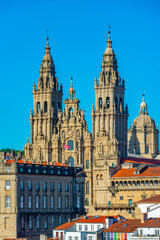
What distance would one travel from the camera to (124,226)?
12488cm

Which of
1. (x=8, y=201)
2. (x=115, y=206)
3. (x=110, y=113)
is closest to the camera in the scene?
(x=8, y=201)

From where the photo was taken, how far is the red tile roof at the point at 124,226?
12293cm

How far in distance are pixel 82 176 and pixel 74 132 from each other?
1341 inches

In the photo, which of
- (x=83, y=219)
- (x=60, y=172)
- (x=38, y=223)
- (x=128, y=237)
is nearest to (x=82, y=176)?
(x=60, y=172)

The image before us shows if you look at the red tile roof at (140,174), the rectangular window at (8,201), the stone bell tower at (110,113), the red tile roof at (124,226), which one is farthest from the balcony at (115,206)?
the red tile roof at (124,226)

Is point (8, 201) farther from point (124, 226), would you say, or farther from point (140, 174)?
point (140, 174)

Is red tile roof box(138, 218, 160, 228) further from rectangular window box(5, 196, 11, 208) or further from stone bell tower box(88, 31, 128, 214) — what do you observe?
stone bell tower box(88, 31, 128, 214)

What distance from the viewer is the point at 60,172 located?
159 meters

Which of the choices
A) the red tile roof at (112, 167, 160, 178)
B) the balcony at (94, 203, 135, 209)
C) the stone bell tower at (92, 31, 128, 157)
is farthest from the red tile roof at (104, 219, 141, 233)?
the stone bell tower at (92, 31, 128, 157)

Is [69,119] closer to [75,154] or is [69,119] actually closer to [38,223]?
[75,154]

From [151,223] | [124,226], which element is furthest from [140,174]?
[151,223]

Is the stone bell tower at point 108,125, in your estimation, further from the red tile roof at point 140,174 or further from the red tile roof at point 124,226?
the red tile roof at point 124,226

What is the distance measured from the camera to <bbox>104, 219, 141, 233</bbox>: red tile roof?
123m

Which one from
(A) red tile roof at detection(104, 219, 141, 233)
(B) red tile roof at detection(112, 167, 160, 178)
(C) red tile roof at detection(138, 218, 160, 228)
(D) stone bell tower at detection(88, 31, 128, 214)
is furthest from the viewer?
(D) stone bell tower at detection(88, 31, 128, 214)
